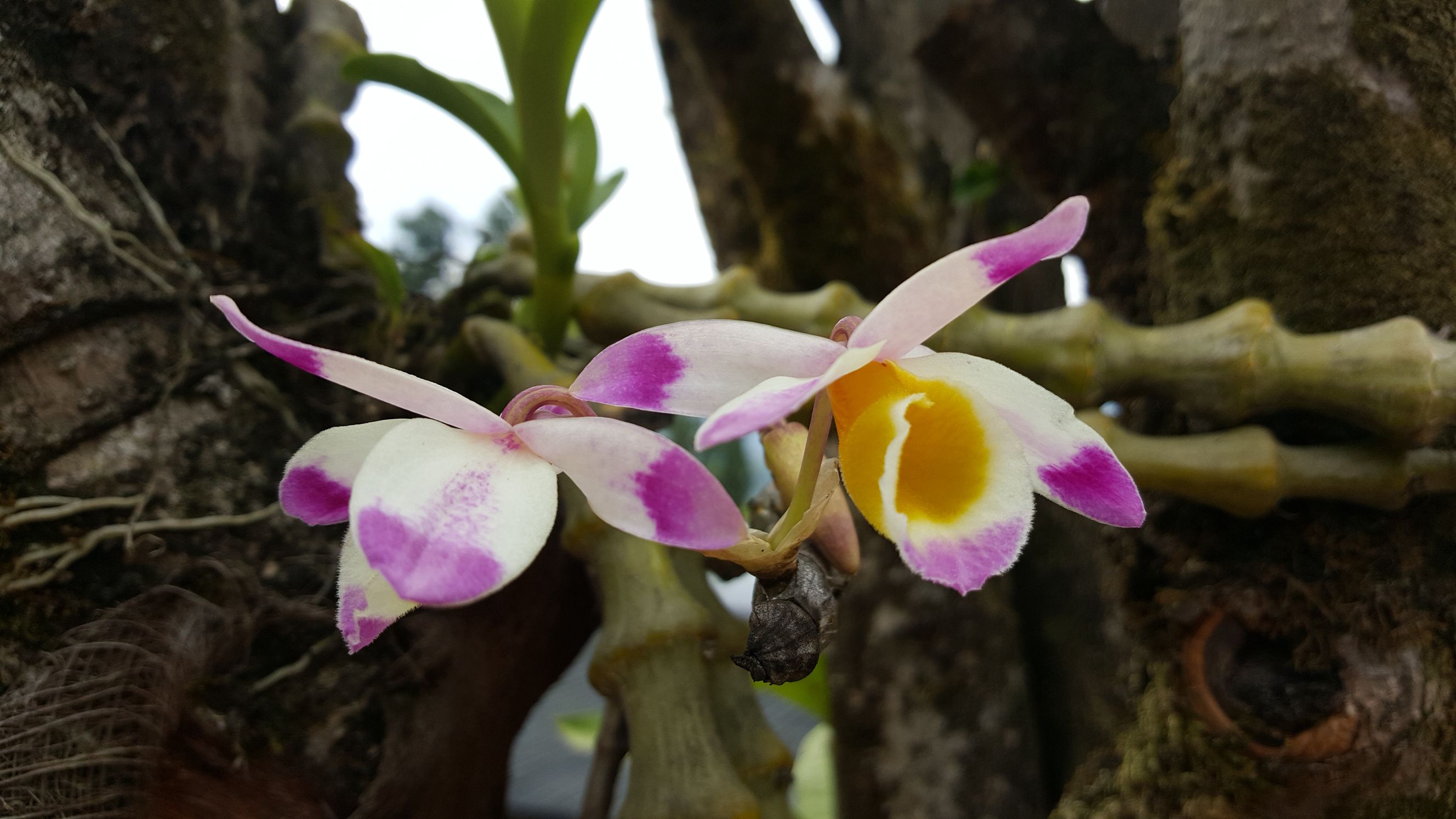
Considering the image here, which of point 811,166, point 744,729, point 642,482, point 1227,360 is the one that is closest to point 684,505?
point 642,482

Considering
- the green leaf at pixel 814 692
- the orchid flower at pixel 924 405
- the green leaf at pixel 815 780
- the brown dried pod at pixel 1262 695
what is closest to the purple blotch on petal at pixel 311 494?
the orchid flower at pixel 924 405

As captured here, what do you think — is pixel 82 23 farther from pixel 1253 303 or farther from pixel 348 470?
pixel 1253 303

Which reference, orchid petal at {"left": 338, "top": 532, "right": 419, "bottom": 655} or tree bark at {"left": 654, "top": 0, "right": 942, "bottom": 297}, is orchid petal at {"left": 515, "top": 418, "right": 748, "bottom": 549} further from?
tree bark at {"left": 654, "top": 0, "right": 942, "bottom": 297}

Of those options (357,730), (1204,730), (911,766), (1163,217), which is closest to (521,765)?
(911,766)

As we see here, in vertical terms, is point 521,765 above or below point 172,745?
below

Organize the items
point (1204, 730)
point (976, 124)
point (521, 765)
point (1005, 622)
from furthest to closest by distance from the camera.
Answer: point (521, 765)
point (1005, 622)
point (976, 124)
point (1204, 730)

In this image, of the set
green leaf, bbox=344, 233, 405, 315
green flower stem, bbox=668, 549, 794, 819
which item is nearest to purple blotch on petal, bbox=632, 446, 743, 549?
green flower stem, bbox=668, 549, 794, 819

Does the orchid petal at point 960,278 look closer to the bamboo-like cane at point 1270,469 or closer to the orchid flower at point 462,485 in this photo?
the orchid flower at point 462,485
